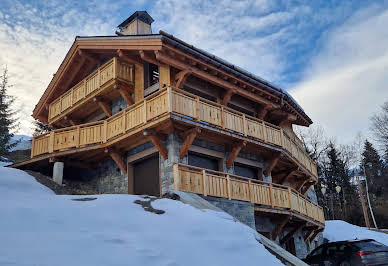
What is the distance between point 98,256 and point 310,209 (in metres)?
15.4

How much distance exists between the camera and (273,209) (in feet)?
52.4

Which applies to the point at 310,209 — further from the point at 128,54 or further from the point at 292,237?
the point at 128,54

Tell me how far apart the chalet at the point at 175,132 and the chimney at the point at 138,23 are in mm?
69

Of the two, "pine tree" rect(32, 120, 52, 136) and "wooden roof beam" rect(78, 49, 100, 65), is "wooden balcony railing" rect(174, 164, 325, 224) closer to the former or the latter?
"wooden roof beam" rect(78, 49, 100, 65)

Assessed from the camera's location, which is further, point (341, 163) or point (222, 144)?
point (341, 163)

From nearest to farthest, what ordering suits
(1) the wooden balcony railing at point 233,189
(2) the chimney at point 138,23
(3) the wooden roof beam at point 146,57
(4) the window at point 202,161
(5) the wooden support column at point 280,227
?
(1) the wooden balcony railing at point 233,189, (3) the wooden roof beam at point 146,57, (4) the window at point 202,161, (5) the wooden support column at point 280,227, (2) the chimney at point 138,23

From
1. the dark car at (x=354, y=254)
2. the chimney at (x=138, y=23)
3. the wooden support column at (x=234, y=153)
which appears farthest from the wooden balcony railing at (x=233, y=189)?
the chimney at (x=138, y=23)

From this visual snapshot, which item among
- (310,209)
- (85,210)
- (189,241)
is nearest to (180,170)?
(85,210)

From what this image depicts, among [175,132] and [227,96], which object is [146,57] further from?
[227,96]

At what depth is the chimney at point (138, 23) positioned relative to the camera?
68.9 ft

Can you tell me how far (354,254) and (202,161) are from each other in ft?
24.1

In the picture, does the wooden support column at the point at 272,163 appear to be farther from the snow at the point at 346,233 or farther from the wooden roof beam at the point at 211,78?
the snow at the point at 346,233

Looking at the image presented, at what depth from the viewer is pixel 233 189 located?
14.5m

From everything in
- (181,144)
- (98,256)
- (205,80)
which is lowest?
(98,256)
